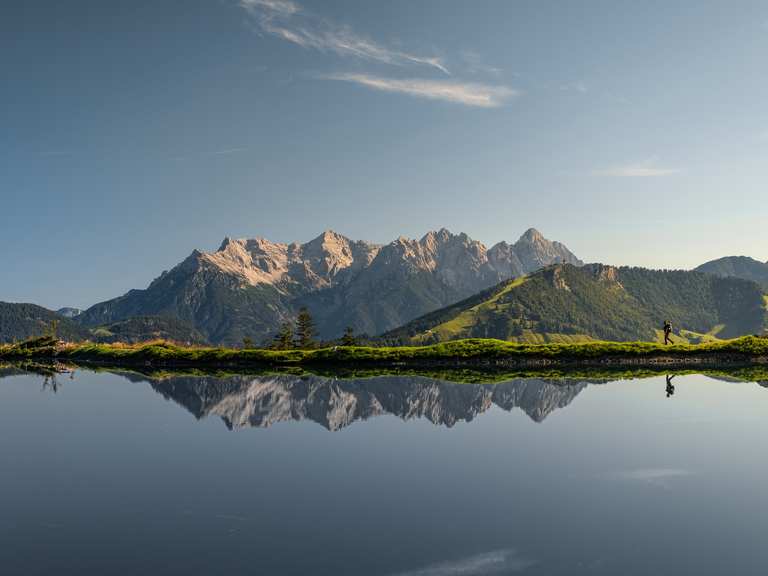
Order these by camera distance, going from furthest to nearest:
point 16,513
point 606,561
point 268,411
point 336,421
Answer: point 268,411 < point 336,421 < point 16,513 < point 606,561

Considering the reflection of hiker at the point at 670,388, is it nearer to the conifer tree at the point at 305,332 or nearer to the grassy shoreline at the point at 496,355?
the grassy shoreline at the point at 496,355

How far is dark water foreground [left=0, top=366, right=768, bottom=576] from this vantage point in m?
13.1

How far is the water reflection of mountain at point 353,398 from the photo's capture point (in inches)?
1235

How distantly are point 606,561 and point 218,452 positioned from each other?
1593 cm

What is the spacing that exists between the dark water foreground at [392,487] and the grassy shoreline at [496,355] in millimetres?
26208

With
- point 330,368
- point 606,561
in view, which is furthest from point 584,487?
point 330,368

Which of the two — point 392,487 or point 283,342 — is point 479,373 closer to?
point 392,487

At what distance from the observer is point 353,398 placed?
124 ft

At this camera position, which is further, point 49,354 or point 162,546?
point 49,354

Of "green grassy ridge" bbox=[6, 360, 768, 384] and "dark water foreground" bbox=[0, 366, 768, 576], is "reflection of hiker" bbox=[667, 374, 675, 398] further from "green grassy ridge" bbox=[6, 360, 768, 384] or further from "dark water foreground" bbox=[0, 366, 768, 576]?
"green grassy ridge" bbox=[6, 360, 768, 384]

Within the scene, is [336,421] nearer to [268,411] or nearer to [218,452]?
[268,411]

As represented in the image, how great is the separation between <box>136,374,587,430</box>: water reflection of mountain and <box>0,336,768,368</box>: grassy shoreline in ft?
50.9

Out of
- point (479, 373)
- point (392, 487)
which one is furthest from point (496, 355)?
point (392, 487)

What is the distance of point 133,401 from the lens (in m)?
39.4
